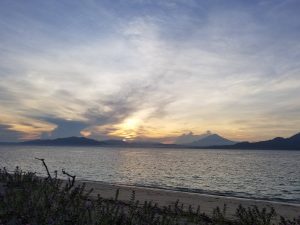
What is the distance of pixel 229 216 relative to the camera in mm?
19234

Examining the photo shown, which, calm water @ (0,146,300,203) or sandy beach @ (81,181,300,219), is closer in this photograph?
sandy beach @ (81,181,300,219)

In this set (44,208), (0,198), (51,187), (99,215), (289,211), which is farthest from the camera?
(289,211)

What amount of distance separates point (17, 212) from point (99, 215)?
2759 mm

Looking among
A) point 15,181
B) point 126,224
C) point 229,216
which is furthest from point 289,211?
point 126,224

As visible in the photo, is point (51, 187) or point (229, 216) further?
point (229, 216)

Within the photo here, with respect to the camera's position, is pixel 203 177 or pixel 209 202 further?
pixel 203 177

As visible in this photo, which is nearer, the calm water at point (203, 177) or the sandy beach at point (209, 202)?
the sandy beach at point (209, 202)

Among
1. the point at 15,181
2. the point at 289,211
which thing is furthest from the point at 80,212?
the point at 289,211

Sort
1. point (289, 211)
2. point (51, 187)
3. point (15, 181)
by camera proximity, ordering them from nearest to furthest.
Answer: point (51, 187) < point (15, 181) < point (289, 211)

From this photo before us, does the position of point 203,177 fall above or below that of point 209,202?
above

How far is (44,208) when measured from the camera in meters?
9.01

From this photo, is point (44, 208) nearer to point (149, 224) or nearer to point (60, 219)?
point (60, 219)

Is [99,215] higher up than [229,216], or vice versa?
[99,215]

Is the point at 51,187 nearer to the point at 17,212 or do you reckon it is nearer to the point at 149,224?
the point at 17,212
